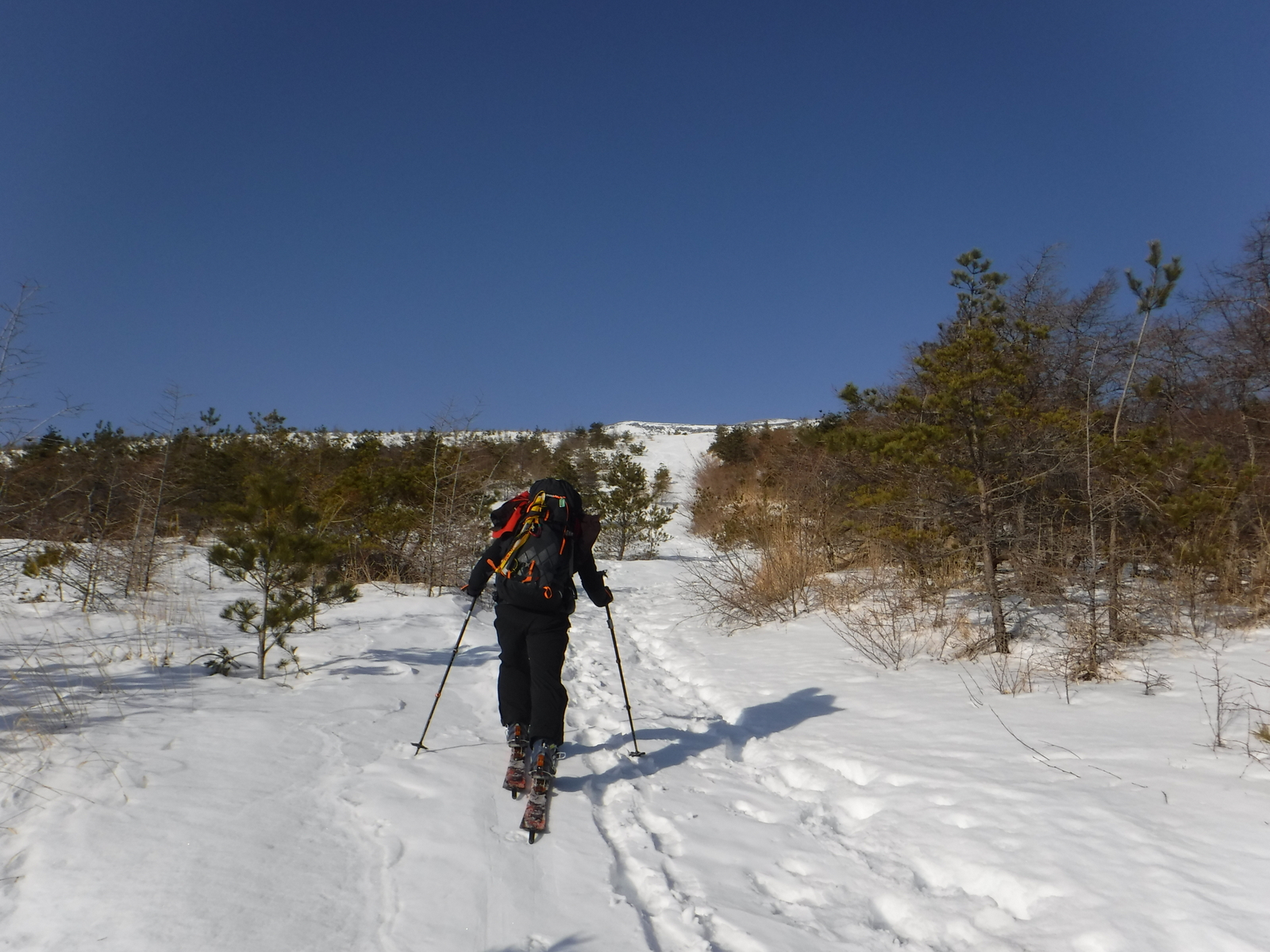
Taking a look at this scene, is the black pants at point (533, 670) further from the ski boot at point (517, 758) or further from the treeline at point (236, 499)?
the treeline at point (236, 499)

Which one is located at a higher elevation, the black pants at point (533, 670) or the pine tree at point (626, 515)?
the pine tree at point (626, 515)

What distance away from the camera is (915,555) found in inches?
289

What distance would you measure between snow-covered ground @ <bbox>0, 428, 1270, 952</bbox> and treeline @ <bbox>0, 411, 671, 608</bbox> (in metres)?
1.48

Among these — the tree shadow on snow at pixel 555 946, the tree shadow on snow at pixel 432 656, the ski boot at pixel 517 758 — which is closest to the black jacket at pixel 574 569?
the ski boot at pixel 517 758

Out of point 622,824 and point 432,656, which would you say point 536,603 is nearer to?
point 622,824

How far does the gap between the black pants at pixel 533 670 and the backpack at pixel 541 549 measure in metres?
0.09

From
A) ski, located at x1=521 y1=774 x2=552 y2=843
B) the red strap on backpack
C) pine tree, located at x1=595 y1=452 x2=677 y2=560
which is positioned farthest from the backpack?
pine tree, located at x1=595 y1=452 x2=677 y2=560

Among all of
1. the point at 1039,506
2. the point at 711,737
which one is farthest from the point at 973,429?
the point at 711,737

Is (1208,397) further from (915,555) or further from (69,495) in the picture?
(69,495)

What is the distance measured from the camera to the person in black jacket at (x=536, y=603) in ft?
13.0

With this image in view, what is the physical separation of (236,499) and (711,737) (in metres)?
11.4

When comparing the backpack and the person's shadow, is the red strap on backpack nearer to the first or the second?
the backpack

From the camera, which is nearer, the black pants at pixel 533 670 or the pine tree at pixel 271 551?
the black pants at pixel 533 670

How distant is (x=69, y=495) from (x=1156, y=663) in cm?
1302
